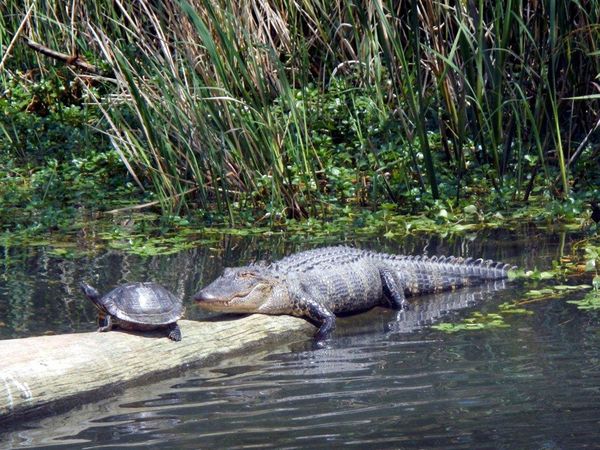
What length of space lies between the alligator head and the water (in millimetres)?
429

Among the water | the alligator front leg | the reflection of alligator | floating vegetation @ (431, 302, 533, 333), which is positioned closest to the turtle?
the water

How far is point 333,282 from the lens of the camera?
22.2 ft

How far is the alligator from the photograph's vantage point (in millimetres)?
6141

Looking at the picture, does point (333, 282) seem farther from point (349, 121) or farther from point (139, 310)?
point (349, 121)

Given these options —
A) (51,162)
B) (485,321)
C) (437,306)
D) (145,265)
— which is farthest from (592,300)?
(51,162)

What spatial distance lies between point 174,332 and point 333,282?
1717mm

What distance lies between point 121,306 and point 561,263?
127 inches

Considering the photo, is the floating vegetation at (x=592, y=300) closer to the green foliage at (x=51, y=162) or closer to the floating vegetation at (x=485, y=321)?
the floating vegetation at (x=485, y=321)

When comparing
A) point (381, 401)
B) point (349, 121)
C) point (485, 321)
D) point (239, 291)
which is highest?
point (381, 401)

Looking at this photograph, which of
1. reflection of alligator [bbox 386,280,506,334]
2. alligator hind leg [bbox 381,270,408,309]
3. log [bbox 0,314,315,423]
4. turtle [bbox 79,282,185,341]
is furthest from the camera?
alligator hind leg [bbox 381,270,408,309]

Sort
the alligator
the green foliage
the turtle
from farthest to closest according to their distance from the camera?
the green foliage < the alligator < the turtle

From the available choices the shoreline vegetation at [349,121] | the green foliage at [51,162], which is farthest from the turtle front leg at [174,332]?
the green foliage at [51,162]

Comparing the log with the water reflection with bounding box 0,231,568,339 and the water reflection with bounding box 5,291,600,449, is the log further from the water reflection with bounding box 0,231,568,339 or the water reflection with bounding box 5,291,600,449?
the water reflection with bounding box 0,231,568,339

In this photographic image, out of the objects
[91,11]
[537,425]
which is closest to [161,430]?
[537,425]
